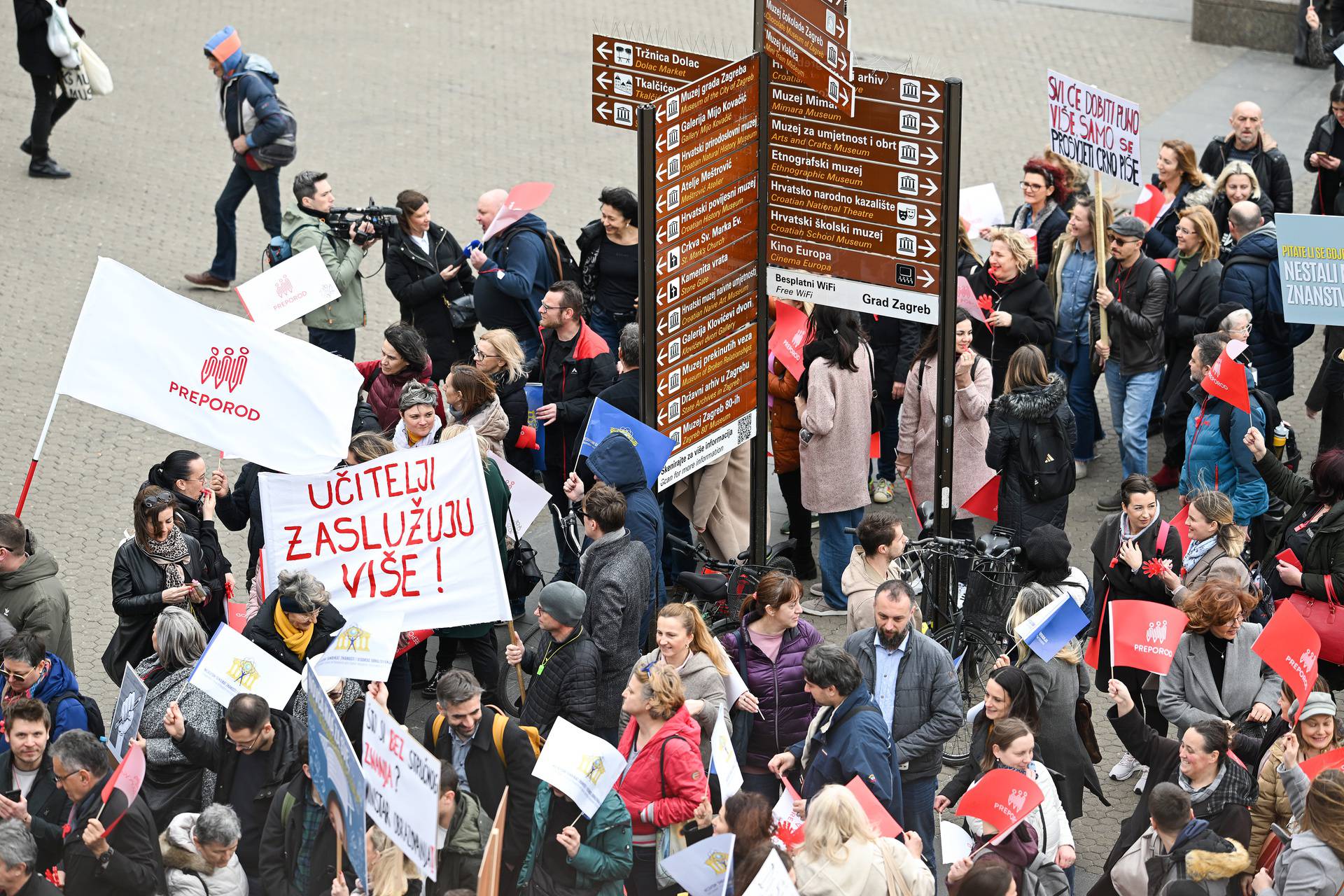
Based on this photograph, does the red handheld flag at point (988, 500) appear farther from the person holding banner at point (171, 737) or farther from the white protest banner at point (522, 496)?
the person holding banner at point (171, 737)

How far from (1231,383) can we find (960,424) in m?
1.58

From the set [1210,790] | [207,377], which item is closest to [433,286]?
[207,377]

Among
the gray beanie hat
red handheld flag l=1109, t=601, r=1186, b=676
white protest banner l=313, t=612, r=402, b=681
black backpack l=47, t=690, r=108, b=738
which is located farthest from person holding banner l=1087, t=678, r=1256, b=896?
black backpack l=47, t=690, r=108, b=738

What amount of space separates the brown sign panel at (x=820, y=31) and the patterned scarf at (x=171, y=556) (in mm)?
4096

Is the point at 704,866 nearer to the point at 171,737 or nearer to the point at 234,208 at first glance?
the point at 171,737

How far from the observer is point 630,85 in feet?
34.1

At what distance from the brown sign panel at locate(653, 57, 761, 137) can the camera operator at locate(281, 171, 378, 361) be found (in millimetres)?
3273

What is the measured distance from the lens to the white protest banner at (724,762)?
7.37 meters

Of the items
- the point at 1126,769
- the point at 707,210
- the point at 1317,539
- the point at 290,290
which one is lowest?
the point at 1126,769

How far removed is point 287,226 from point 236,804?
5.70 meters

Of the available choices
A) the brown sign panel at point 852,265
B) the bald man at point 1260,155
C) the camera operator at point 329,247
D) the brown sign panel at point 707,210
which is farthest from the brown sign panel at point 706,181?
the bald man at point 1260,155

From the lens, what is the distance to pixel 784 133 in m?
9.88

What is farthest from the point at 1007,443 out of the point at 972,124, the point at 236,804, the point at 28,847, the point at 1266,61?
the point at 1266,61

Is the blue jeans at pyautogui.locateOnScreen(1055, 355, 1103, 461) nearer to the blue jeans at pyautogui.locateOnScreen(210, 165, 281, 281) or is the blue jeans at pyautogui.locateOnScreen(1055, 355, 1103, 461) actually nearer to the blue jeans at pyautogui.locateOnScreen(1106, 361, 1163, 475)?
the blue jeans at pyautogui.locateOnScreen(1106, 361, 1163, 475)
